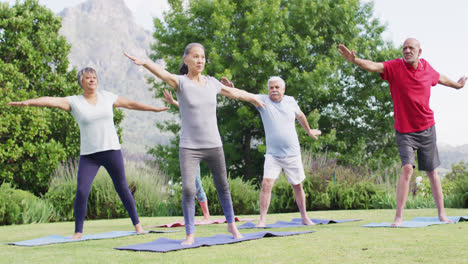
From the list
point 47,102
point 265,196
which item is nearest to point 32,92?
point 47,102

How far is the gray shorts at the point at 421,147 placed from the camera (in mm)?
5527

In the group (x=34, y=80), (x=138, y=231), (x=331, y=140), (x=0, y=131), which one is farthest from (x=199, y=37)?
(x=138, y=231)

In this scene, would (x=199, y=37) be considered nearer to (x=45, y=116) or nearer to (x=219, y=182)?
(x=45, y=116)

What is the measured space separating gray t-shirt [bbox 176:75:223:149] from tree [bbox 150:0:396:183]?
45.5ft

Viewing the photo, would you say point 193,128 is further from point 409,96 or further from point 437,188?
point 437,188

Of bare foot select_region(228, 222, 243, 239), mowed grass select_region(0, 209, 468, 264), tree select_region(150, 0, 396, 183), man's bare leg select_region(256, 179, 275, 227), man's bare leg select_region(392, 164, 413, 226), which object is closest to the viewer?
mowed grass select_region(0, 209, 468, 264)

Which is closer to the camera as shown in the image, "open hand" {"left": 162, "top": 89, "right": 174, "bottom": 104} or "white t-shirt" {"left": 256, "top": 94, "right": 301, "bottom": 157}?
"open hand" {"left": 162, "top": 89, "right": 174, "bottom": 104}

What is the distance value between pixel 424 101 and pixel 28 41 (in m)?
11.2

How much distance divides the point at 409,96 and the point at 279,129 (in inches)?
64.8

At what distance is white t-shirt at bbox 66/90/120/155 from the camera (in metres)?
5.61

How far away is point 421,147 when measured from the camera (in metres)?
5.66

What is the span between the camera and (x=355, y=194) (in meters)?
11.4

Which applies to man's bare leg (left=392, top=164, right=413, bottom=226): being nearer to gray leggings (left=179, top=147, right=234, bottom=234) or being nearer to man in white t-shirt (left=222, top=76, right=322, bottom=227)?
man in white t-shirt (left=222, top=76, right=322, bottom=227)

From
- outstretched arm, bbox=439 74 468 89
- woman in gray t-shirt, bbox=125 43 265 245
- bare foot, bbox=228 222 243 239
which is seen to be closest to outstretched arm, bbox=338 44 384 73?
outstretched arm, bbox=439 74 468 89
